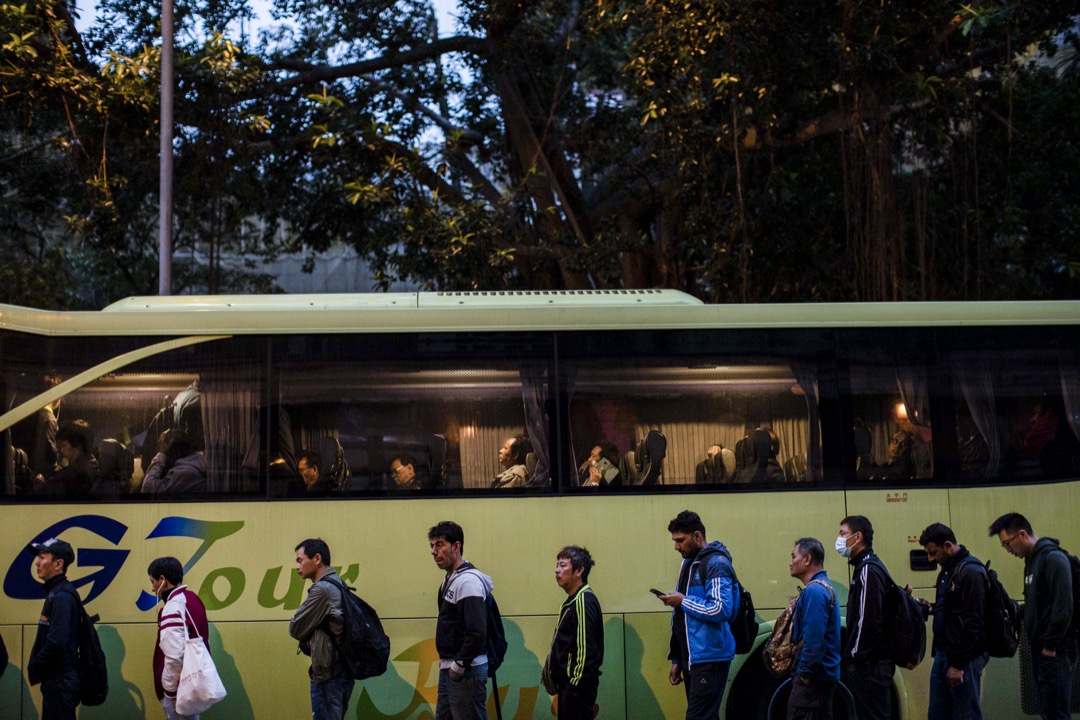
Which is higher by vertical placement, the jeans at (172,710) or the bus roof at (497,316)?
the bus roof at (497,316)

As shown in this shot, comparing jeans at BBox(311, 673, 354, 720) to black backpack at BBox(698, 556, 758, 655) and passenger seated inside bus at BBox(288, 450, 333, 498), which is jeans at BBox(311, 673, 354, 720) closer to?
passenger seated inside bus at BBox(288, 450, 333, 498)

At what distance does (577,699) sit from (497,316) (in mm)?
2754

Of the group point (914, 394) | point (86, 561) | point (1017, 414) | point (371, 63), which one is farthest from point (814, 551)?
point (371, 63)

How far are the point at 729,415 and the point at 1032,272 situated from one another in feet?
27.2

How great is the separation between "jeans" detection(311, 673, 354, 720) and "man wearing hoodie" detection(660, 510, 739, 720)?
1951mm

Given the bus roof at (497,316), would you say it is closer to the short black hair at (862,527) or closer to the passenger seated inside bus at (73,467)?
the passenger seated inside bus at (73,467)

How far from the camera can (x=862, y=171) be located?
520 inches

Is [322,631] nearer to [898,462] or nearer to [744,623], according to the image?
[744,623]

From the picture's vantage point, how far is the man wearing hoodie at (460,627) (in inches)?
252

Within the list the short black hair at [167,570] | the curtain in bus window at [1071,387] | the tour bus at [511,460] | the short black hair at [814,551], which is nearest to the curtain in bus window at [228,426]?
the tour bus at [511,460]

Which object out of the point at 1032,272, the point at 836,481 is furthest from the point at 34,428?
the point at 1032,272

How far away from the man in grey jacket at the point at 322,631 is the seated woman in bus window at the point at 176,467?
1427mm

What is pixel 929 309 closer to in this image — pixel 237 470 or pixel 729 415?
pixel 729 415

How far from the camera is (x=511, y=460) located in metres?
7.71
